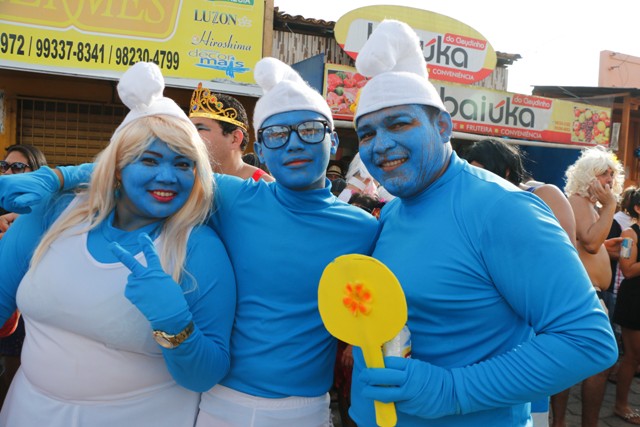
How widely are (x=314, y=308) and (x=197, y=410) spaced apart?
547 mm

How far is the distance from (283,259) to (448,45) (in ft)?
26.7

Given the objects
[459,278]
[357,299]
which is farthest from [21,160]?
[459,278]

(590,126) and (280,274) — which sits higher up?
(590,126)

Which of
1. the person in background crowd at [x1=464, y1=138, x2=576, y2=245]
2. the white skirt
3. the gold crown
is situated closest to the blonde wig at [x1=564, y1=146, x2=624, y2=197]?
the person in background crowd at [x1=464, y1=138, x2=576, y2=245]

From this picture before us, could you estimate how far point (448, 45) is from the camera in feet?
28.8

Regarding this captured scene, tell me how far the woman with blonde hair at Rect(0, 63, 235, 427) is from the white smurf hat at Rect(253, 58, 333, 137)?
283 mm

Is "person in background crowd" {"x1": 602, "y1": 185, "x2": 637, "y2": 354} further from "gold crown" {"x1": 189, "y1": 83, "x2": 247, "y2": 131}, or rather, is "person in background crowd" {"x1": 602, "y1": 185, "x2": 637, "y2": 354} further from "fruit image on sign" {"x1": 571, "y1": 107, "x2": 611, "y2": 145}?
"fruit image on sign" {"x1": 571, "y1": 107, "x2": 611, "y2": 145}

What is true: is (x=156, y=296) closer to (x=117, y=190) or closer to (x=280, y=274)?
(x=280, y=274)

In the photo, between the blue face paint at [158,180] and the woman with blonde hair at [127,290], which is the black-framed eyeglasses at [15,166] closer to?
the woman with blonde hair at [127,290]

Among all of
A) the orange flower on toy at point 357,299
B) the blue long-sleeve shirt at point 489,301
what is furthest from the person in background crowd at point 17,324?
the blue long-sleeve shirt at point 489,301

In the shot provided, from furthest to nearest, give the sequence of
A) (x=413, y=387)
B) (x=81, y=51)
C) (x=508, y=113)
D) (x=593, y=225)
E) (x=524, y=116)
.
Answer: (x=524, y=116) < (x=508, y=113) < (x=81, y=51) < (x=593, y=225) < (x=413, y=387)

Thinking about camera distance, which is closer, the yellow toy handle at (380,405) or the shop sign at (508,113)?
the yellow toy handle at (380,405)

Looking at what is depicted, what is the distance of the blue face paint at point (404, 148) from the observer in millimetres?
1434

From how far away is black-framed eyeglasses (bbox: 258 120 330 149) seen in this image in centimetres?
174
